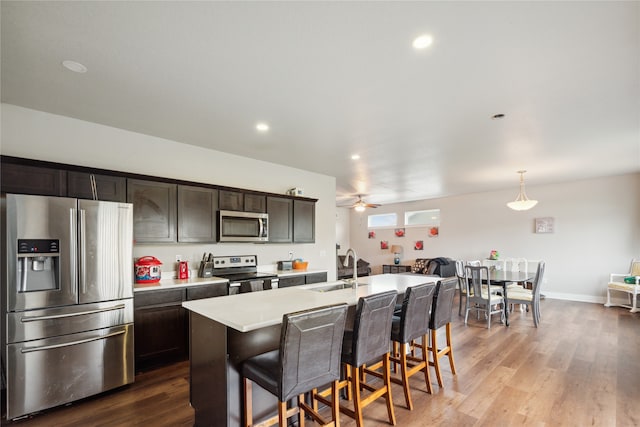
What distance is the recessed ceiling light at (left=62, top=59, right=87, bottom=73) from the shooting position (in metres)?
2.17

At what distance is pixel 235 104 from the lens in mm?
2867

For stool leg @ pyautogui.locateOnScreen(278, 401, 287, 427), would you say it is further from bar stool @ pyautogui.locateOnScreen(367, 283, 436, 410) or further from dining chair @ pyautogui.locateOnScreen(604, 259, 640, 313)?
dining chair @ pyautogui.locateOnScreen(604, 259, 640, 313)

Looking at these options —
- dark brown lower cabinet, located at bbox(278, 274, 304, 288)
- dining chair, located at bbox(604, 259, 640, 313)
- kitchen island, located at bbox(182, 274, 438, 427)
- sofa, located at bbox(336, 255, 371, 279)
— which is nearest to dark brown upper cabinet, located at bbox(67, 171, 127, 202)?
kitchen island, located at bbox(182, 274, 438, 427)

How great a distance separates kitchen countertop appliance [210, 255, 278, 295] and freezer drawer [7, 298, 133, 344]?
1.23 metres

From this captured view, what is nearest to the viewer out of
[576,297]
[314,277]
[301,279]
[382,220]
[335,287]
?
[335,287]

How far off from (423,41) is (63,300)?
3366mm

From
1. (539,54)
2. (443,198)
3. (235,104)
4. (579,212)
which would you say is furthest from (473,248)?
(235,104)

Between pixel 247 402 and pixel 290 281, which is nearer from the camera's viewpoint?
pixel 247 402

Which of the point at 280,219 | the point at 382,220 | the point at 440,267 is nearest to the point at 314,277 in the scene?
the point at 280,219

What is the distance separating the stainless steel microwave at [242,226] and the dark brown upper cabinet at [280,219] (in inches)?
5.5

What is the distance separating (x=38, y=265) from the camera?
2479mm

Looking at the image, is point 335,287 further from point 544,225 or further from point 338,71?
point 544,225

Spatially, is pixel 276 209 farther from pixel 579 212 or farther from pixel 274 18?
pixel 579 212

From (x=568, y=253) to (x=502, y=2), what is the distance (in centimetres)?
718
